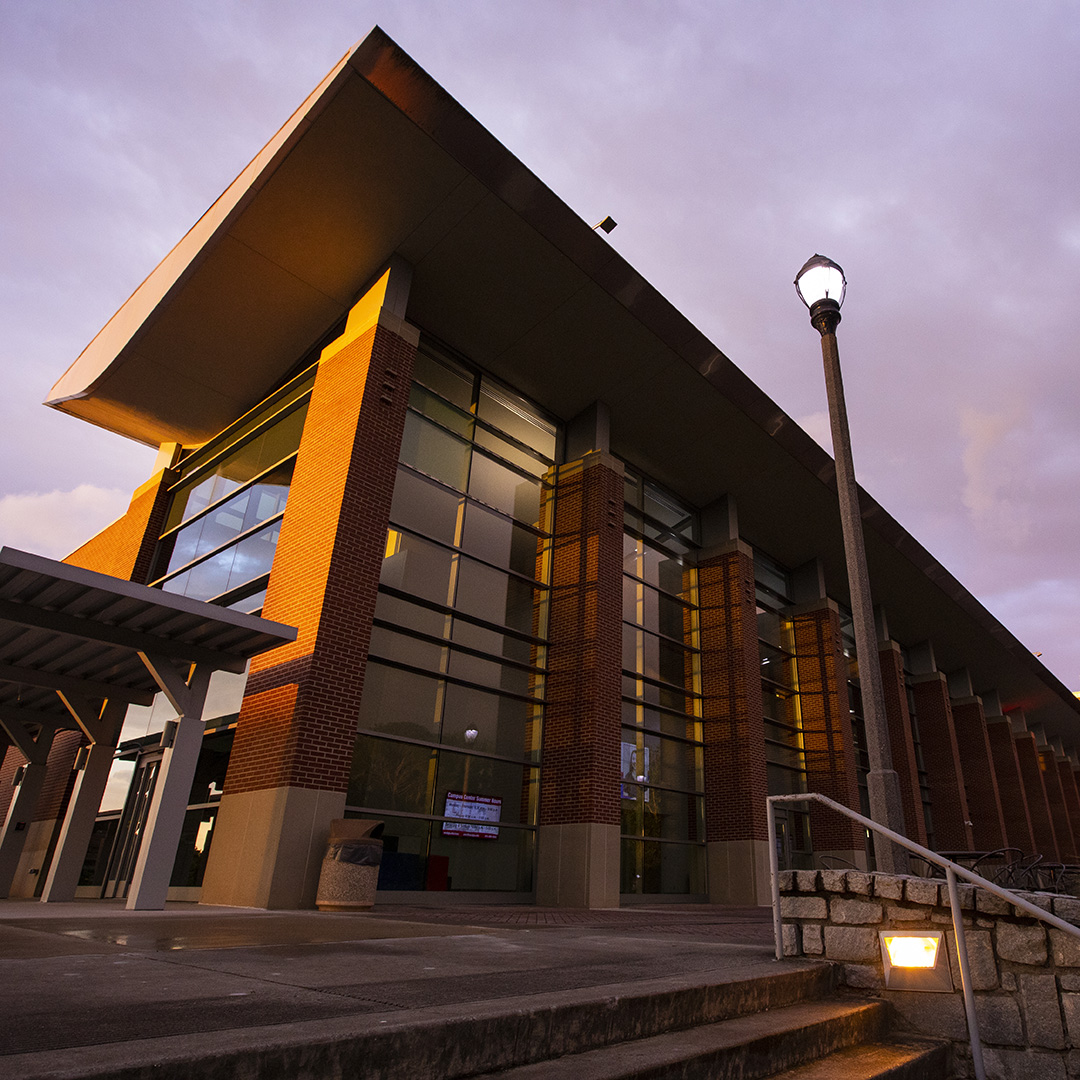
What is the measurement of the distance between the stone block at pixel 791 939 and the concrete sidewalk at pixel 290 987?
0.18m

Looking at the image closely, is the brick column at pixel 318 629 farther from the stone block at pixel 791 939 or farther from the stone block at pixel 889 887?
the stone block at pixel 889 887

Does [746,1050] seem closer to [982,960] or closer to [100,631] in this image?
[982,960]

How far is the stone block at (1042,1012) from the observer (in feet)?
15.3

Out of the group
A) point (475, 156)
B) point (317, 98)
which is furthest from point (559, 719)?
point (317, 98)

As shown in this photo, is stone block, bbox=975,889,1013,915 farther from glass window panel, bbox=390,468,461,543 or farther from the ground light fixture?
glass window panel, bbox=390,468,461,543

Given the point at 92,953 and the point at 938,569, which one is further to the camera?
the point at 938,569

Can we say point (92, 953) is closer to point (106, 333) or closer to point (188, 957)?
point (188, 957)

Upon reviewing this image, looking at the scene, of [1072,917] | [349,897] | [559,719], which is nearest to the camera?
[1072,917]

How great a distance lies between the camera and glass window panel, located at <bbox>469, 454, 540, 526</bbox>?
15.4 m

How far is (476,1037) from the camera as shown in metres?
2.64

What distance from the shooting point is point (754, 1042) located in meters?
3.41

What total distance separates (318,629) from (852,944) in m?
7.95

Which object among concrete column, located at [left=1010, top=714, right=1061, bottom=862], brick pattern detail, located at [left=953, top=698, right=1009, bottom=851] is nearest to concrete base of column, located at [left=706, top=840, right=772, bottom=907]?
brick pattern detail, located at [left=953, top=698, right=1009, bottom=851]

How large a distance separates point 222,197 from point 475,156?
5.03 metres
